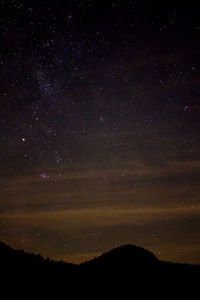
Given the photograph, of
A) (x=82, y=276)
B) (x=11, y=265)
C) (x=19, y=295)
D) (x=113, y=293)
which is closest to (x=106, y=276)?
(x=82, y=276)

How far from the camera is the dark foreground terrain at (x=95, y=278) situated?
16.5 meters

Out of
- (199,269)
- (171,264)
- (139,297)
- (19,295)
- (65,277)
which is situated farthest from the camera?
(171,264)

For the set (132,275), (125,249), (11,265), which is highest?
(11,265)

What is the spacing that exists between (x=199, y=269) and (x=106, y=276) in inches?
239

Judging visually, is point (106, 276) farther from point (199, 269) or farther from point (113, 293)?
point (199, 269)

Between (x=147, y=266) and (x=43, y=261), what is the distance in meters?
6.55

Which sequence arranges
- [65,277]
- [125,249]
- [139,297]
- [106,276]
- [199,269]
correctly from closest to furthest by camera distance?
[139,297], [65,277], [106,276], [199,269], [125,249]

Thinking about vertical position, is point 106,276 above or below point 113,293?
below

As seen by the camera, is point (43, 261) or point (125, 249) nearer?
point (43, 261)

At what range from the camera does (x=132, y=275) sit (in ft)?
70.0

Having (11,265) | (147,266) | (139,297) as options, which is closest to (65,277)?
(11,265)

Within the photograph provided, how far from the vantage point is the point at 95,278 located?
2030cm

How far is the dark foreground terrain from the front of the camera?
16469mm

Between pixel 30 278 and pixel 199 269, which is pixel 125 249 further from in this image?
pixel 30 278
